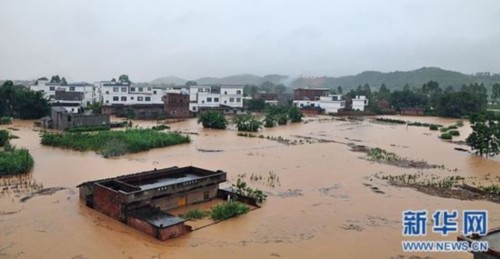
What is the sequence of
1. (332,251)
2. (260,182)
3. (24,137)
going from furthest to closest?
(24,137) → (260,182) → (332,251)

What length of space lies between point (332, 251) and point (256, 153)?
14.5 metres

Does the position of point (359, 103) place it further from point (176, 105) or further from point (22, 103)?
point (22, 103)

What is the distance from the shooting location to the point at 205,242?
1120cm

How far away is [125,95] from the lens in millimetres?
46125

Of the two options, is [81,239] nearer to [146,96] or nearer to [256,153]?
[256,153]

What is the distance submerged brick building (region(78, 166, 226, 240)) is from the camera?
37.9ft

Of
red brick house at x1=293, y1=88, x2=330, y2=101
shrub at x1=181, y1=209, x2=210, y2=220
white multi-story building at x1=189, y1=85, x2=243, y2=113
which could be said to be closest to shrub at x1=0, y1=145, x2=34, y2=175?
shrub at x1=181, y1=209, x2=210, y2=220

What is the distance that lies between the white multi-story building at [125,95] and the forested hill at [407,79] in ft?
327

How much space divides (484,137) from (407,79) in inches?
5119

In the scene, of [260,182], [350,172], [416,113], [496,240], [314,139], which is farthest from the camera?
[416,113]

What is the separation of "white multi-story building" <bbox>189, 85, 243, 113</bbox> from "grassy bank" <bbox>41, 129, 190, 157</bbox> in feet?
73.6

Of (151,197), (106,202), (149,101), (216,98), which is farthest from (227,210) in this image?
(216,98)

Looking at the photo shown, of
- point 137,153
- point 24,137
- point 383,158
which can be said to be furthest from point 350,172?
point 24,137

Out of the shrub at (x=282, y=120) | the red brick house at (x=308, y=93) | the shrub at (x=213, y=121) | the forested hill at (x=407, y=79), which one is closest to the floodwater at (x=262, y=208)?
the shrub at (x=213, y=121)
